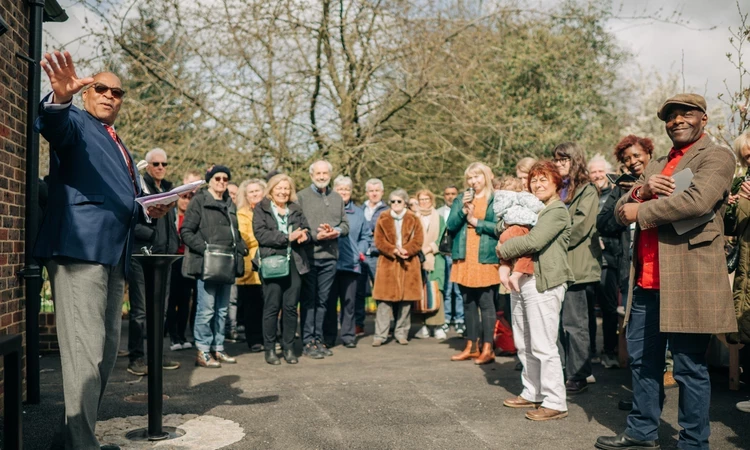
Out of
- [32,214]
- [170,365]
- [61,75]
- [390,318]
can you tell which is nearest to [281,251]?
[170,365]

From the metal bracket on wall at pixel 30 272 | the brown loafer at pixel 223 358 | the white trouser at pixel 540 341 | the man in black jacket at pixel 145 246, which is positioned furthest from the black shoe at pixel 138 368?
the white trouser at pixel 540 341

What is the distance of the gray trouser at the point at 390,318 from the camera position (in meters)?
9.75

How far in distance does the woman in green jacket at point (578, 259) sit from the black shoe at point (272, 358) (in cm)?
317

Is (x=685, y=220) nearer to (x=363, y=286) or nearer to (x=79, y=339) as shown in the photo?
(x=79, y=339)

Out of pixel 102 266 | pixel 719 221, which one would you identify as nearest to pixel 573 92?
pixel 719 221

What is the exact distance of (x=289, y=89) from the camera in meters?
13.9

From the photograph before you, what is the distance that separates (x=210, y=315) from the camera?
797 cm

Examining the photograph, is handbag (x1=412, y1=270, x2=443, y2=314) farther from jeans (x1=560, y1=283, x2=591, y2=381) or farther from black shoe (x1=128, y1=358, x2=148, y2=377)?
black shoe (x1=128, y1=358, x2=148, y2=377)

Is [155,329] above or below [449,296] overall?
above

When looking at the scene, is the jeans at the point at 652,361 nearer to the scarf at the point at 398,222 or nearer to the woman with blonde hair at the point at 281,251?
the woman with blonde hair at the point at 281,251

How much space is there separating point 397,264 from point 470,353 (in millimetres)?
1943

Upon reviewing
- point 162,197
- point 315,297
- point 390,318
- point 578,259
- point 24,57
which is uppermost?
point 24,57

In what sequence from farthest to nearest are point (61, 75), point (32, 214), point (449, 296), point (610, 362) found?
point (449, 296) < point (610, 362) < point (32, 214) < point (61, 75)

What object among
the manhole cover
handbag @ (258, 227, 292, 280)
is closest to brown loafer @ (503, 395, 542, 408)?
the manhole cover
